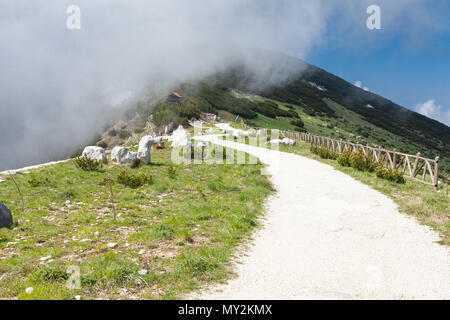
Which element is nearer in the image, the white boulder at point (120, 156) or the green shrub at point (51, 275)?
the green shrub at point (51, 275)

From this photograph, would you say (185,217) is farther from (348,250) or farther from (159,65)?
(159,65)

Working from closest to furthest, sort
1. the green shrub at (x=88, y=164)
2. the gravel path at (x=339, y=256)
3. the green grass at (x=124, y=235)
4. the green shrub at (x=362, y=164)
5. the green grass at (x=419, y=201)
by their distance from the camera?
the gravel path at (x=339, y=256) → the green grass at (x=124, y=235) → the green grass at (x=419, y=201) → the green shrub at (x=88, y=164) → the green shrub at (x=362, y=164)

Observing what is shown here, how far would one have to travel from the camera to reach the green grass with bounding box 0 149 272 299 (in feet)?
17.3

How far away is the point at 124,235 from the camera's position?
776cm

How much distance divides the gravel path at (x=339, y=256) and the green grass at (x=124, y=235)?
649mm

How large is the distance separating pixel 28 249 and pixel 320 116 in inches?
4114

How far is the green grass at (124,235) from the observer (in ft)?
17.3

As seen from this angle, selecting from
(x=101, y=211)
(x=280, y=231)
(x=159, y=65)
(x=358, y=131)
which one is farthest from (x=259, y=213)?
(x=159, y=65)

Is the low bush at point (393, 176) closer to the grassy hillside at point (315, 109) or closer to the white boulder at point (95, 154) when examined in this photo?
the white boulder at point (95, 154)

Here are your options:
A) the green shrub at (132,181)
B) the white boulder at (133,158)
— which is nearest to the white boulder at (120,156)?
the white boulder at (133,158)

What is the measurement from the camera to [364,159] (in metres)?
18.9

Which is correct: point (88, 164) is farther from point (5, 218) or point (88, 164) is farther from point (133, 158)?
point (5, 218)

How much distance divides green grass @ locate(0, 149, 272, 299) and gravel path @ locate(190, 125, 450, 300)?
25.6 inches

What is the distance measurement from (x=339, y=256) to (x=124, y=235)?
5.82 metres
